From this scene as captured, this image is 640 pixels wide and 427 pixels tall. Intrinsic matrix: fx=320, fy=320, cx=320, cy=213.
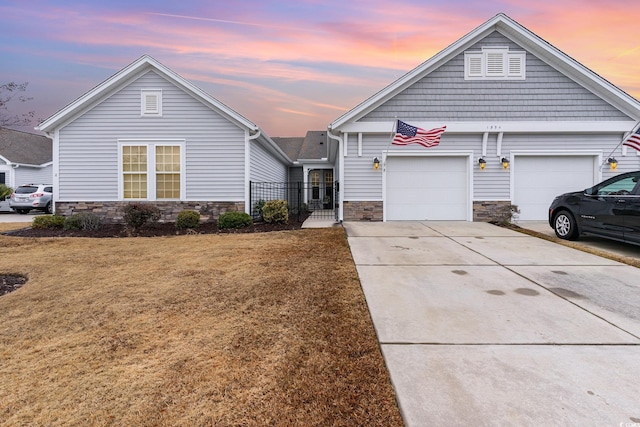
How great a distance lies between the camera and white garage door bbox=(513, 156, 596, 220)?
1051 centimetres

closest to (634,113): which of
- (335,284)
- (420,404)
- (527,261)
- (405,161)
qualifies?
(405,161)

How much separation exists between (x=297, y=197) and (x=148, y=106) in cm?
864

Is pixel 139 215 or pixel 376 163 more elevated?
pixel 376 163

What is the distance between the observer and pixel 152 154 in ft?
36.7

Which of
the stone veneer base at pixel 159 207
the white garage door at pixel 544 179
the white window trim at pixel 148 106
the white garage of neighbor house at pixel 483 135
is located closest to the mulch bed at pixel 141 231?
the stone veneer base at pixel 159 207

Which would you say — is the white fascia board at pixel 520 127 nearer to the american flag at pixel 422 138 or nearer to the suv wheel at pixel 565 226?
the american flag at pixel 422 138

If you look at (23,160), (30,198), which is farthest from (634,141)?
(23,160)

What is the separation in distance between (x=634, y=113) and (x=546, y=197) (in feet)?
11.9

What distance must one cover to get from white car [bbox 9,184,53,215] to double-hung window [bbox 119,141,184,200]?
9.59m

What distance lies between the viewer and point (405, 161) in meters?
10.7

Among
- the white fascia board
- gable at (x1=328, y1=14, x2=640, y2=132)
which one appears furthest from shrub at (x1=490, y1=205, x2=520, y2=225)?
gable at (x1=328, y1=14, x2=640, y2=132)

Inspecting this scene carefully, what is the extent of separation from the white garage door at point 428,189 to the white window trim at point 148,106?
832cm

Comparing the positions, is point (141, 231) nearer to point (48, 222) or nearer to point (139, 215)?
point (139, 215)

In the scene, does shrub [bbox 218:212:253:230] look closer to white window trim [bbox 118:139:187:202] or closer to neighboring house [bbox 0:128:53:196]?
white window trim [bbox 118:139:187:202]
